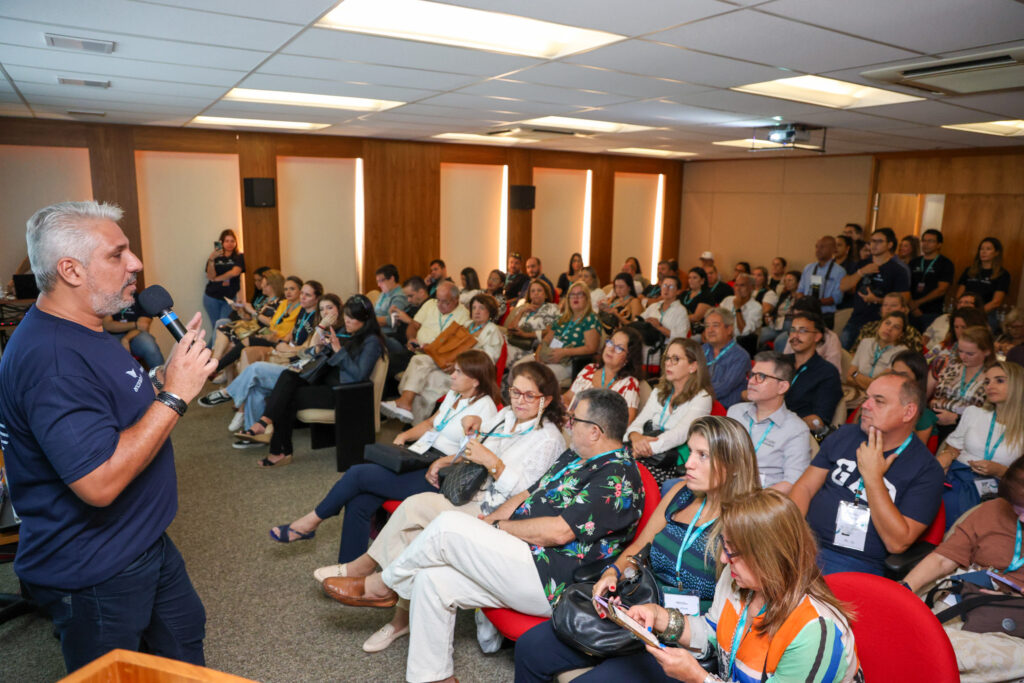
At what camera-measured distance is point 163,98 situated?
18.1 ft

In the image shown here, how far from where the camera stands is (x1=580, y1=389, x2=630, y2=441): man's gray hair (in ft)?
8.81

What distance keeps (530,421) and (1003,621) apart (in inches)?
75.4

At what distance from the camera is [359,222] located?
9.38 m

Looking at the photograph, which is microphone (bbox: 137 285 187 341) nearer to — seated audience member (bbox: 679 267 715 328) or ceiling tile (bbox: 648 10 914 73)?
ceiling tile (bbox: 648 10 914 73)

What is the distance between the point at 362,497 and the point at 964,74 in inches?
158

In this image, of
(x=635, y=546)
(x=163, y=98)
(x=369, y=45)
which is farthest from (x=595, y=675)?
(x=163, y=98)

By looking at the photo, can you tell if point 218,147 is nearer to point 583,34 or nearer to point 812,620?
point 583,34

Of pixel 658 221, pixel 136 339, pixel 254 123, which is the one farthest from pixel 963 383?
pixel 658 221

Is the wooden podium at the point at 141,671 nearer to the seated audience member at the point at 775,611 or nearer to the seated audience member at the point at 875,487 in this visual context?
the seated audience member at the point at 775,611

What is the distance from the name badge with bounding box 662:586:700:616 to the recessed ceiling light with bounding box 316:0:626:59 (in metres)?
2.47

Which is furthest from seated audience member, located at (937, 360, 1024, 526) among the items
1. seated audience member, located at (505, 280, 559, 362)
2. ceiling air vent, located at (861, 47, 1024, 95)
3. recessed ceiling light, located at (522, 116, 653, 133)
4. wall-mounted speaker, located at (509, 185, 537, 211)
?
wall-mounted speaker, located at (509, 185, 537, 211)

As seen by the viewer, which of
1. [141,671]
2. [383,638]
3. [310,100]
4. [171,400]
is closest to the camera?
[141,671]

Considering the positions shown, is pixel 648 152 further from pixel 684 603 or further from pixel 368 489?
pixel 684 603

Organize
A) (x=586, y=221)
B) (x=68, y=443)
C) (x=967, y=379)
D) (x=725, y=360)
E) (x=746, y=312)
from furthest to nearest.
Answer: (x=586, y=221)
(x=746, y=312)
(x=725, y=360)
(x=967, y=379)
(x=68, y=443)
